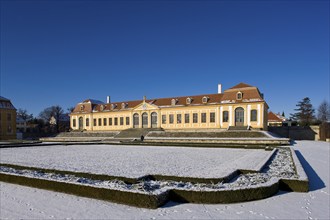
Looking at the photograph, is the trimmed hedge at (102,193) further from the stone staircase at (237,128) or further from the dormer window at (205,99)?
the dormer window at (205,99)

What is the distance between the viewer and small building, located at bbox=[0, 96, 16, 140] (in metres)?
45.5

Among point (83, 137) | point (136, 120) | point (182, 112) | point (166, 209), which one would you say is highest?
point (182, 112)

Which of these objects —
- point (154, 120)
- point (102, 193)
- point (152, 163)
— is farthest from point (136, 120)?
point (102, 193)

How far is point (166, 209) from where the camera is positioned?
5875 millimetres

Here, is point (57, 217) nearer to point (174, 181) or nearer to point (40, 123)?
point (174, 181)

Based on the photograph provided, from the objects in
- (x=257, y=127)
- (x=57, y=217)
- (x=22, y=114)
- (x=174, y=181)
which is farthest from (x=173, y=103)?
(x=22, y=114)

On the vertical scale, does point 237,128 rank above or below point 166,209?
above

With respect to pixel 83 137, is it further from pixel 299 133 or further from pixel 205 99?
pixel 299 133

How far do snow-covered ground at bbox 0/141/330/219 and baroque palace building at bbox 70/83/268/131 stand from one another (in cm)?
2835

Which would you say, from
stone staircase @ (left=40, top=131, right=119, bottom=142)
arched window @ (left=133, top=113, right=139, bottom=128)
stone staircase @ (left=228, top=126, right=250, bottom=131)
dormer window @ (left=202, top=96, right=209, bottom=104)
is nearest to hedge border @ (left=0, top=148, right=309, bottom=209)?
stone staircase @ (left=228, top=126, right=250, bottom=131)

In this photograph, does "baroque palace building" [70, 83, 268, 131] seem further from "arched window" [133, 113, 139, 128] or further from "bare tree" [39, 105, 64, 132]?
"bare tree" [39, 105, 64, 132]

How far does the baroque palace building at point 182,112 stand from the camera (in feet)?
113

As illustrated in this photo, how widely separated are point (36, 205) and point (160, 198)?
3.31 m

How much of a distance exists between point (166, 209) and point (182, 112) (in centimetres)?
3434
